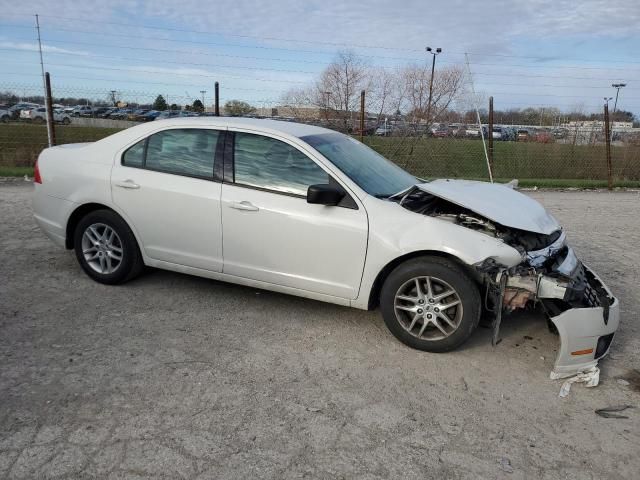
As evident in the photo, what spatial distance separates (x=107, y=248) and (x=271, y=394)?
2544mm

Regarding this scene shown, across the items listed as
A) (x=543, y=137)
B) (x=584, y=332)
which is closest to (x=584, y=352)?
(x=584, y=332)

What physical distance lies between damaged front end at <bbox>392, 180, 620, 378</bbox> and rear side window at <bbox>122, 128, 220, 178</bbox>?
167 centimetres

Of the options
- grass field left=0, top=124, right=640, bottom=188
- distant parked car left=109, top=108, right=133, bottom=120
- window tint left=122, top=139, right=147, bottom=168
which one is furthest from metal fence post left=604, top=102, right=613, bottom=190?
window tint left=122, top=139, right=147, bottom=168

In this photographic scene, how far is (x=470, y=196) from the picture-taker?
434 centimetres

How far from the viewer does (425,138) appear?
46.3 ft

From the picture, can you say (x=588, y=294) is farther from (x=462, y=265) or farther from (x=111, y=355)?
(x=111, y=355)

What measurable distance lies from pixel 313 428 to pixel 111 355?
164 centimetres

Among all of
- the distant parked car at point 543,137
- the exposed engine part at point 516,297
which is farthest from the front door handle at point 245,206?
the distant parked car at point 543,137

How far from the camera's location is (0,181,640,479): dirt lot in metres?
2.83

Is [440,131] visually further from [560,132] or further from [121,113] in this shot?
[121,113]

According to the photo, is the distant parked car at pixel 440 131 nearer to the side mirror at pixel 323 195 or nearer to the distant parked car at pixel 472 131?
the distant parked car at pixel 472 131

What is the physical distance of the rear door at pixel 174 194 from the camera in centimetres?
461

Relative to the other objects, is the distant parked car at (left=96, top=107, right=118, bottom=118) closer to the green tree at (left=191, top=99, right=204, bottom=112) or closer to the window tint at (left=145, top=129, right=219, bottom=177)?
the green tree at (left=191, top=99, right=204, bottom=112)

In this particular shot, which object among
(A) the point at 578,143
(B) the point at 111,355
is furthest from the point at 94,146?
(A) the point at 578,143
